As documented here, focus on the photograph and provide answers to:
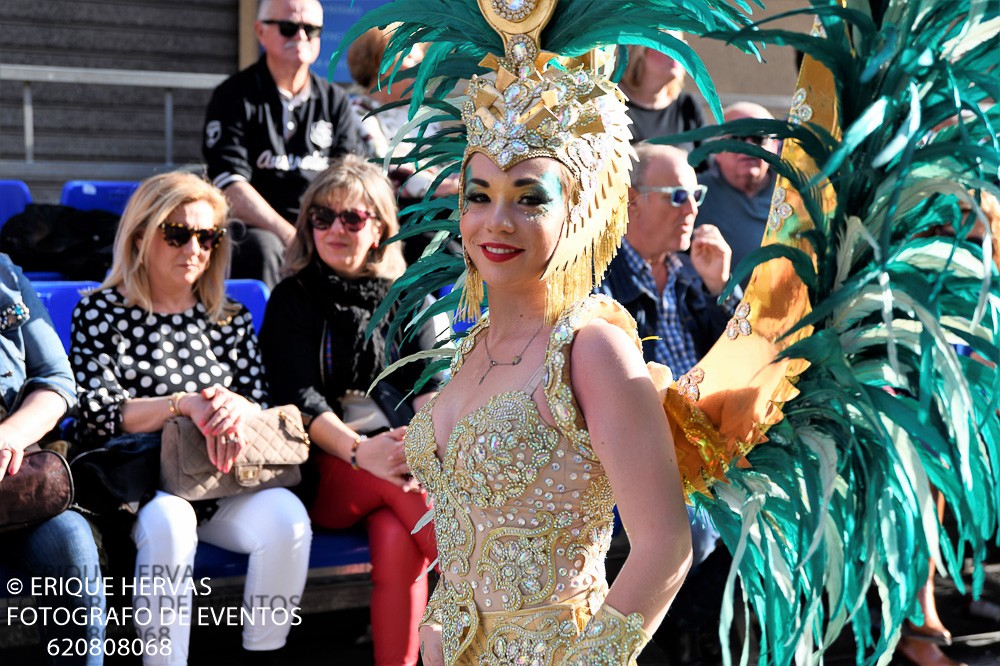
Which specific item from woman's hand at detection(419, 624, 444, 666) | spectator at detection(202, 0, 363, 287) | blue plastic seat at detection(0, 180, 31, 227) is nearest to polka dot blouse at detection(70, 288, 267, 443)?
spectator at detection(202, 0, 363, 287)

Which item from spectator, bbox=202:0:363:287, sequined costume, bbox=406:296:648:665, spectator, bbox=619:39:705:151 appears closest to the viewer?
sequined costume, bbox=406:296:648:665

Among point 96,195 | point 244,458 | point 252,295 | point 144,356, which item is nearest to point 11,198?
point 96,195

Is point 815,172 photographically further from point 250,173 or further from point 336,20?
point 336,20

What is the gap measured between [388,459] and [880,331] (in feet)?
7.92

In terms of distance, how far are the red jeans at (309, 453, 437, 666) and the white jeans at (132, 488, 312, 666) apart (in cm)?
19

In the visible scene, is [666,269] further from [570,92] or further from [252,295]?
[570,92]

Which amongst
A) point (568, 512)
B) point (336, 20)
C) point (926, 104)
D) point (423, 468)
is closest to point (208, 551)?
point (423, 468)

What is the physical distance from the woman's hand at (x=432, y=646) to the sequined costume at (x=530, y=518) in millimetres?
61

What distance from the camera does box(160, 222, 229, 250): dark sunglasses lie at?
4.15 m

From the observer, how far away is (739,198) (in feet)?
18.6

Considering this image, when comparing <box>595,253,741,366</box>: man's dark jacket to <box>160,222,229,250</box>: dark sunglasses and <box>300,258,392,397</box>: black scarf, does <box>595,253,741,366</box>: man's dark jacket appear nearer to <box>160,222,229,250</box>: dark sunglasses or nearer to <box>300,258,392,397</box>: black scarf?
<box>300,258,392,397</box>: black scarf

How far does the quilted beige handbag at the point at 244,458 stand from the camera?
12.5ft

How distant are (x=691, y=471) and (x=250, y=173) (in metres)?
3.91

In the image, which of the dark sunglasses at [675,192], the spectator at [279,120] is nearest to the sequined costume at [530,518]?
the dark sunglasses at [675,192]
